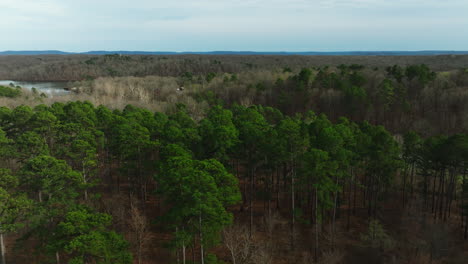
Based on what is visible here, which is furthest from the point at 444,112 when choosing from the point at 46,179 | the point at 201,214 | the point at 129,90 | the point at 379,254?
the point at 129,90

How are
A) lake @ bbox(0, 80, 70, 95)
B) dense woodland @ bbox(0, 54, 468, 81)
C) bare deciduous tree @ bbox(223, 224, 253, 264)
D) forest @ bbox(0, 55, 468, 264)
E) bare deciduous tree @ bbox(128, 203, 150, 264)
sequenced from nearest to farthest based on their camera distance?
forest @ bbox(0, 55, 468, 264), bare deciduous tree @ bbox(223, 224, 253, 264), bare deciduous tree @ bbox(128, 203, 150, 264), lake @ bbox(0, 80, 70, 95), dense woodland @ bbox(0, 54, 468, 81)

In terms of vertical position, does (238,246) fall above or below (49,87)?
below

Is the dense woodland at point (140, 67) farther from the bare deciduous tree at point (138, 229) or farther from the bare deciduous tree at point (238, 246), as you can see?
the bare deciduous tree at point (238, 246)

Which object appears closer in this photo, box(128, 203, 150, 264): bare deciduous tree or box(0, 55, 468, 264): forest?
box(0, 55, 468, 264): forest

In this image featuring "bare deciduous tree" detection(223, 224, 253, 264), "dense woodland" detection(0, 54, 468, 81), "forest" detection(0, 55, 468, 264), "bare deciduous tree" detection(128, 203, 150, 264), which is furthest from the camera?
"dense woodland" detection(0, 54, 468, 81)

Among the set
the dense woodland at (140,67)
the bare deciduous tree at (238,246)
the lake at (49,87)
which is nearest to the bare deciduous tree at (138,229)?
the bare deciduous tree at (238,246)

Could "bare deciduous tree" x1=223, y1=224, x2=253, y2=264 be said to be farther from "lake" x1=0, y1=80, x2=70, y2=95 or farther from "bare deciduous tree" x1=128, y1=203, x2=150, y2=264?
"lake" x1=0, y1=80, x2=70, y2=95

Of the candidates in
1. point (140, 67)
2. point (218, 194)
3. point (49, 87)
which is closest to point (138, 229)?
point (218, 194)

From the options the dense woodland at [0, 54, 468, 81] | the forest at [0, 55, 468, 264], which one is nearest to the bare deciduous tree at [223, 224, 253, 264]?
the forest at [0, 55, 468, 264]

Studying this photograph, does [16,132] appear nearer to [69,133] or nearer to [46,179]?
[69,133]

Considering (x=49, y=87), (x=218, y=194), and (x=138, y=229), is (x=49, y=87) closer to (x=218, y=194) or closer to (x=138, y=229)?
(x=138, y=229)

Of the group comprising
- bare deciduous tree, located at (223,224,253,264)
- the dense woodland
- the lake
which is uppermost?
the dense woodland

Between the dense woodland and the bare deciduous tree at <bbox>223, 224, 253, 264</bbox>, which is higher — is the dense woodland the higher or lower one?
the higher one
